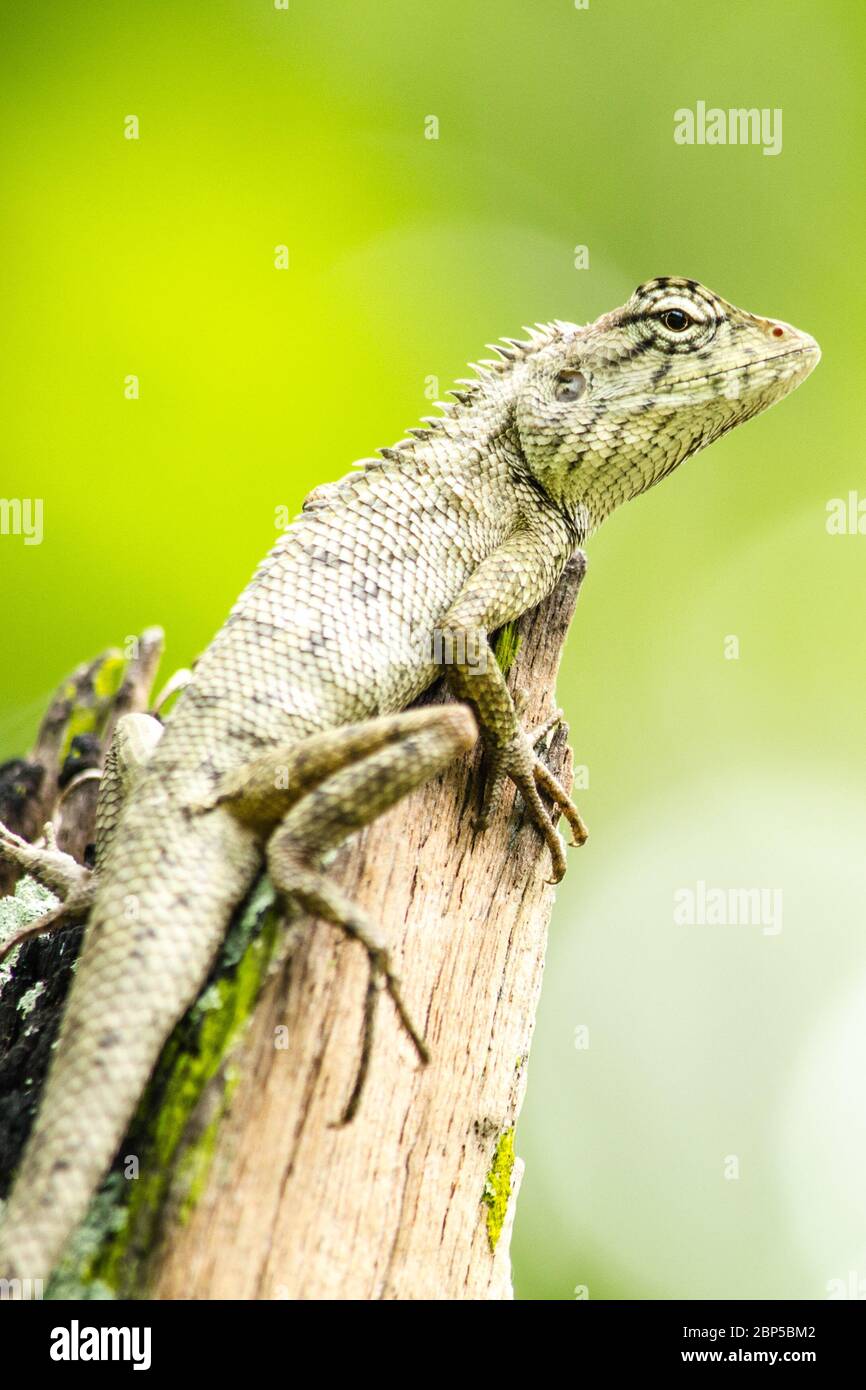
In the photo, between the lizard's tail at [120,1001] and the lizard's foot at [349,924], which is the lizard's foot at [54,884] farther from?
the lizard's foot at [349,924]

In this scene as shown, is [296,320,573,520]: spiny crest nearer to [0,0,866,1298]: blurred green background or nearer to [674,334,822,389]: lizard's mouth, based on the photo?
→ [674,334,822,389]: lizard's mouth

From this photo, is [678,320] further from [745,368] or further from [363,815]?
[363,815]

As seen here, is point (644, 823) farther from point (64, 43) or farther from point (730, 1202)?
point (64, 43)

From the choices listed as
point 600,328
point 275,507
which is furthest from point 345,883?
point 275,507

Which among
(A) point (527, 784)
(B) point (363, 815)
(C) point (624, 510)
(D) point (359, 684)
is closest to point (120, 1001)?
(B) point (363, 815)

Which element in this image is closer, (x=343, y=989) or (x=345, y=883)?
(x=343, y=989)

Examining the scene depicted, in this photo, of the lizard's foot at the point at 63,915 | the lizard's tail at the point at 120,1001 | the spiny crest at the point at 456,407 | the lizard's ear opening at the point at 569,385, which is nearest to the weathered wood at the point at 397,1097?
the lizard's tail at the point at 120,1001
